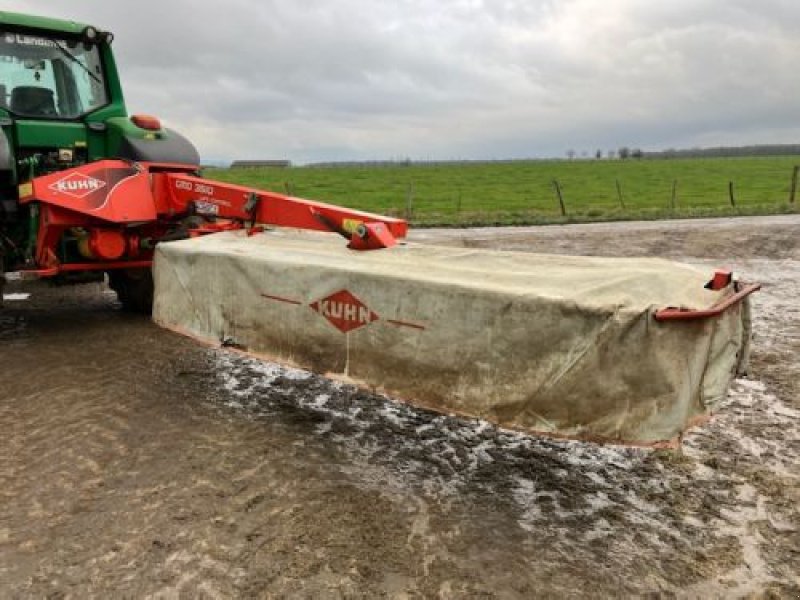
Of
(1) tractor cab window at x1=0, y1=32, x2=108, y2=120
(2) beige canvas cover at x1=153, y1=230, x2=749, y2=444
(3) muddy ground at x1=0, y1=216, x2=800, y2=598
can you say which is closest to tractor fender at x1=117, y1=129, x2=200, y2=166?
(1) tractor cab window at x1=0, y1=32, x2=108, y2=120

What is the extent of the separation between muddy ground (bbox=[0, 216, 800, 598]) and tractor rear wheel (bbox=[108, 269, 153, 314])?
151 centimetres

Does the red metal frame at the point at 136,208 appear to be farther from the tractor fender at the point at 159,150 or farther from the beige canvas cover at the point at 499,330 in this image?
the beige canvas cover at the point at 499,330

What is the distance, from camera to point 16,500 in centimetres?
323

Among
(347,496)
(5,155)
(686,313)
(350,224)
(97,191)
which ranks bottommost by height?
(347,496)

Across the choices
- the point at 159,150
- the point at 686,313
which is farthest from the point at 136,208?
the point at 686,313

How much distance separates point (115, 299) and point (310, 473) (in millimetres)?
5324

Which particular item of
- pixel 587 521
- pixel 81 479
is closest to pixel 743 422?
pixel 587 521

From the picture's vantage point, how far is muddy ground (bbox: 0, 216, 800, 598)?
8.94ft

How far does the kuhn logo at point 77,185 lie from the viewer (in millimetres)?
5062

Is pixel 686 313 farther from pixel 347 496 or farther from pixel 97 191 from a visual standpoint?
pixel 97 191

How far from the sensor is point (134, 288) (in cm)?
690

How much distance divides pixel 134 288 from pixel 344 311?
411 cm

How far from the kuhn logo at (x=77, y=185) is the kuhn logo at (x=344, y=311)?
7.97 feet

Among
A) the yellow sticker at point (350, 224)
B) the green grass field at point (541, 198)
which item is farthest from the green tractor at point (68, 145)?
the green grass field at point (541, 198)
